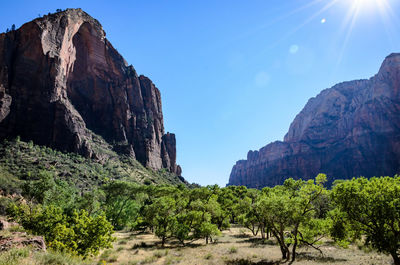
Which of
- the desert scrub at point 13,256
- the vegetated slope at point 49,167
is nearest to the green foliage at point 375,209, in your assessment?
the desert scrub at point 13,256

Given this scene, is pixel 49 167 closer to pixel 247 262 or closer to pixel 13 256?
pixel 247 262

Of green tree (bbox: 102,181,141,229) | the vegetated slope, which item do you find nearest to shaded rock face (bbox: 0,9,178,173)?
the vegetated slope

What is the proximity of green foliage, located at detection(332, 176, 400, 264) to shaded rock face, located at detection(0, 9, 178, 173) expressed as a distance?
366 ft

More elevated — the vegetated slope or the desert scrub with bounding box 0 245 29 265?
the vegetated slope

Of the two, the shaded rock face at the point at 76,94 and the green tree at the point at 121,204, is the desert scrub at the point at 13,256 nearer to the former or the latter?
the green tree at the point at 121,204

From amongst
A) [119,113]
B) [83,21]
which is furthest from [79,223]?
[83,21]

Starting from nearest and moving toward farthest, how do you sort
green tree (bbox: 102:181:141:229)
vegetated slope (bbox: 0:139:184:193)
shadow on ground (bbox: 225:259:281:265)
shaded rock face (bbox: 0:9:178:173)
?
shadow on ground (bbox: 225:259:281:265)
green tree (bbox: 102:181:141:229)
vegetated slope (bbox: 0:139:184:193)
shaded rock face (bbox: 0:9:178:173)

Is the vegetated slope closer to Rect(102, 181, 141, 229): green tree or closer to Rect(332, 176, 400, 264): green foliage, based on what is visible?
Rect(102, 181, 141, 229): green tree

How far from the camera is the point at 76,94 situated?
444 feet

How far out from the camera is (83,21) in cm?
14538

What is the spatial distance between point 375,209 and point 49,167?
90685 mm

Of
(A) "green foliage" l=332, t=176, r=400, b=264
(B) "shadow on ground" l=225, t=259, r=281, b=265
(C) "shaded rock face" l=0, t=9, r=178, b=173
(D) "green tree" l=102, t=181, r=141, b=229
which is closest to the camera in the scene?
(A) "green foliage" l=332, t=176, r=400, b=264

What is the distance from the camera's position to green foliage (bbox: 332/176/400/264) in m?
12.5

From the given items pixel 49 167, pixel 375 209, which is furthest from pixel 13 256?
pixel 49 167
